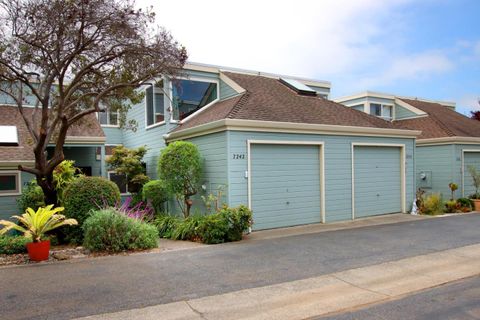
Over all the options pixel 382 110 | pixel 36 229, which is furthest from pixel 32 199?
pixel 382 110

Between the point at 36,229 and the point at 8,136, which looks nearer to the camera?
the point at 36,229

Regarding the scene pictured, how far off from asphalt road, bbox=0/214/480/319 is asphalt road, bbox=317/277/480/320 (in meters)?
1.59

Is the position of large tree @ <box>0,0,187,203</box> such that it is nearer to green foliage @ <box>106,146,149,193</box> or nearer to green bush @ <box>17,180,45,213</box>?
green bush @ <box>17,180,45,213</box>

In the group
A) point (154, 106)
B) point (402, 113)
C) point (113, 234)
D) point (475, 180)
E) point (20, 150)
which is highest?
point (402, 113)

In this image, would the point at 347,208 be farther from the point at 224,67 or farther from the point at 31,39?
the point at 31,39

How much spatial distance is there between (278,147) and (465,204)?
9.56 metres

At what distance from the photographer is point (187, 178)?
11617mm

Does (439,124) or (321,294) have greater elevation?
(439,124)

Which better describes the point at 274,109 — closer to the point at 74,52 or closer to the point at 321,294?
the point at 74,52

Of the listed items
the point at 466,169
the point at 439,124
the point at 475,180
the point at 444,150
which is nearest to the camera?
the point at 475,180

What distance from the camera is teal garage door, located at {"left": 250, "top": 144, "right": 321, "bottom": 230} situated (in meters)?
11.2

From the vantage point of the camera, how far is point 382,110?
22.2 m

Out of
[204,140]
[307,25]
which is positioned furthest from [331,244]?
[307,25]

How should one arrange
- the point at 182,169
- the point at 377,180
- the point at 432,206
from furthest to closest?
the point at 432,206 < the point at 377,180 < the point at 182,169
